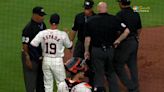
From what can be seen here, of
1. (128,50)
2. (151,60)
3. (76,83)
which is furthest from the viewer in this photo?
(151,60)

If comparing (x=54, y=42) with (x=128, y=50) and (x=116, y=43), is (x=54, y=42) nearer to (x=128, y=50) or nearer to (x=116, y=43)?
(x=116, y=43)

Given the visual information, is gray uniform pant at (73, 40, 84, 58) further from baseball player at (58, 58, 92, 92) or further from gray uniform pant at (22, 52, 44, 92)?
baseball player at (58, 58, 92, 92)

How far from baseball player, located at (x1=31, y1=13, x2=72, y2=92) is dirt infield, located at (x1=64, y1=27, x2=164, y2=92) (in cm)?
187

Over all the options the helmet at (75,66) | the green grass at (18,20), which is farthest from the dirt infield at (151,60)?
the helmet at (75,66)

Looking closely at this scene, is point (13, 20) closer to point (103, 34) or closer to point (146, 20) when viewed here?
point (146, 20)

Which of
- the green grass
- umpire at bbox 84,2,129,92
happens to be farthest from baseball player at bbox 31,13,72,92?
the green grass

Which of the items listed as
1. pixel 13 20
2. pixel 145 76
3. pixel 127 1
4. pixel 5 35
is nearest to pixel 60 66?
pixel 127 1

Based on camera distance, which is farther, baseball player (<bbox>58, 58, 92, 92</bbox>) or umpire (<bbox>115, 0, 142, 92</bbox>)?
umpire (<bbox>115, 0, 142, 92</bbox>)

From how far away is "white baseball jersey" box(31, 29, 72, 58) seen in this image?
920cm

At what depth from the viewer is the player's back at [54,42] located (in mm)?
9203

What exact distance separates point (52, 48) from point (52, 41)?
0.12 meters

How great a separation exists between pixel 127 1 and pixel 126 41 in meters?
Answer: 0.70

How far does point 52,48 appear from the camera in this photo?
30.4ft

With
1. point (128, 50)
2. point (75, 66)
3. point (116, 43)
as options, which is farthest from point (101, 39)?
point (75, 66)
